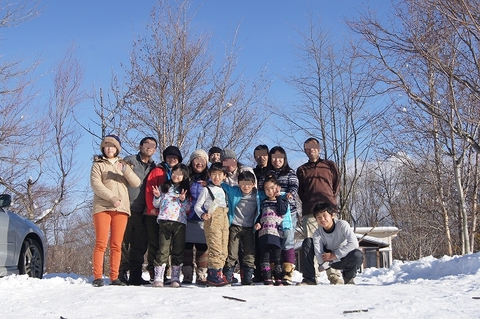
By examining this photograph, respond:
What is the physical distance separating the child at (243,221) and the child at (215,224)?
0.16 metres

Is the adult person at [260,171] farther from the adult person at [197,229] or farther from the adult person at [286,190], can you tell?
the adult person at [197,229]

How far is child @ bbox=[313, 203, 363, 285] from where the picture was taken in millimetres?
6055

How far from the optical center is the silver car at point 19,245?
239 inches

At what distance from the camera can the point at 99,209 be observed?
610 centimetres

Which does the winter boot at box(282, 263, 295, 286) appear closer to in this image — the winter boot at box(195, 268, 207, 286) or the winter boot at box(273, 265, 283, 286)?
the winter boot at box(273, 265, 283, 286)

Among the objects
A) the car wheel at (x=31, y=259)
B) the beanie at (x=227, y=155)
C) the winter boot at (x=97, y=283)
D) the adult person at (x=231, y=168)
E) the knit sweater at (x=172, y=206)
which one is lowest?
the winter boot at (x=97, y=283)

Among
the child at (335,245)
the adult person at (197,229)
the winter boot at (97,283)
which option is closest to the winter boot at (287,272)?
the child at (335,245)

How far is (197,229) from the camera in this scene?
6.41 m

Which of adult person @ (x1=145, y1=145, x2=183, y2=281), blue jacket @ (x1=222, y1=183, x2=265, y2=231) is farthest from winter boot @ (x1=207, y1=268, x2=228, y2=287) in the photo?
adult person @ (x1=145, y1=145, x2=183, y2=281)

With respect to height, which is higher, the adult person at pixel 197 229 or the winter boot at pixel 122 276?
the adult person at pixel 197 229

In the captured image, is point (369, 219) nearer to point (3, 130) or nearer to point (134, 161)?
point (3, 130)

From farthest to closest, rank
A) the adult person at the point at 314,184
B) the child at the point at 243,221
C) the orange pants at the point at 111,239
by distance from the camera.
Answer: the adult person at the point at 314,184
the child at the point at 243,221
the orange pants at the point at 111,239

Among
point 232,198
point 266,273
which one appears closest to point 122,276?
point 232,198

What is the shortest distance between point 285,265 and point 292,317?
8.41ft
